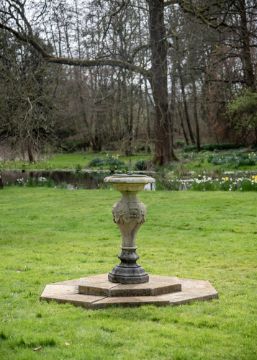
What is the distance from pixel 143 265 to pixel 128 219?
175 cm

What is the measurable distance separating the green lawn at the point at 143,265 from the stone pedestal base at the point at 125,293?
0.16 meters

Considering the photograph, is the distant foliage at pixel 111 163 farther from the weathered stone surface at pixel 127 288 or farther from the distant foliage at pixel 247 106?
the weathered stone surface at pixel 127 288

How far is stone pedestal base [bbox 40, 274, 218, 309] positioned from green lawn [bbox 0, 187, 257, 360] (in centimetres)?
16

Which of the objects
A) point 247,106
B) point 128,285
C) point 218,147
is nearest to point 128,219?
point 128,285

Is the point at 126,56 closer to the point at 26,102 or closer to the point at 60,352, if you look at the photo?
the point at 26,102

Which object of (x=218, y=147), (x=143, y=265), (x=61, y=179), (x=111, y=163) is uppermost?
Result: (x=218, y=147)

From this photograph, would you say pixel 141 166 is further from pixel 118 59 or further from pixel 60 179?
pixel 118 59

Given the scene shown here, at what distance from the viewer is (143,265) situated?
8.16 meters

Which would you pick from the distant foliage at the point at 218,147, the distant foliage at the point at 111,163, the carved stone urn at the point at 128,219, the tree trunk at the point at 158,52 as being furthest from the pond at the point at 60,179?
the carved stone urn at the point at 128,219

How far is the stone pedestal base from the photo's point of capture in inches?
235

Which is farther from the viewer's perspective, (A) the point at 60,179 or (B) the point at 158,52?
(A) the point at 60,179

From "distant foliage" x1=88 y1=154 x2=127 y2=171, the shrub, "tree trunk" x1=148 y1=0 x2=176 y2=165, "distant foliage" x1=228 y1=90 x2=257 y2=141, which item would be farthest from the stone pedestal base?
"distant foliage" x1=228 y1=90 x2=257 y2=141

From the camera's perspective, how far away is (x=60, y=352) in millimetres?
4574

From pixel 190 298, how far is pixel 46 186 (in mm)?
15190
